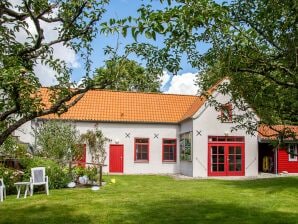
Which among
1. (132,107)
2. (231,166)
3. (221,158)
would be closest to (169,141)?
(132,107)

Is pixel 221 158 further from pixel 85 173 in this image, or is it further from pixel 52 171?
pixel 52 171

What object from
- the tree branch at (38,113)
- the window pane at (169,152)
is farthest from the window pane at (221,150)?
the tree branch at (38,113)

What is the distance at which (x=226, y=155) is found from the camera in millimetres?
27109

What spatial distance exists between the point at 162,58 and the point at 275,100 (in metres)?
2.62

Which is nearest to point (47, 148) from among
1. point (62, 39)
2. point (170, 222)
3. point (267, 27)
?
point (170, 222)

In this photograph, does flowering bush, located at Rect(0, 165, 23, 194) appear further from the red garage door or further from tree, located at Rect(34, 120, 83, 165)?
the red garage door

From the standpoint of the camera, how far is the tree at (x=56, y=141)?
79.0ft

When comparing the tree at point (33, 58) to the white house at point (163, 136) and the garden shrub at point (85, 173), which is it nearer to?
the garden shrub at point (85, 173)

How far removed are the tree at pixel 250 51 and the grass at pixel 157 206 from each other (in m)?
4.05

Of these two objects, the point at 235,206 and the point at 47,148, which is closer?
the point at 235,206

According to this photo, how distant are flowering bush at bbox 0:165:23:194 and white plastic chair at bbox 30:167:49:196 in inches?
37.6

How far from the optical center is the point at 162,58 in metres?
6.52

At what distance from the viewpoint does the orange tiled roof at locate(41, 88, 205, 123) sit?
94.9 ft

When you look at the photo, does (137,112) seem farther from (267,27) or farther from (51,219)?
(267,27)
